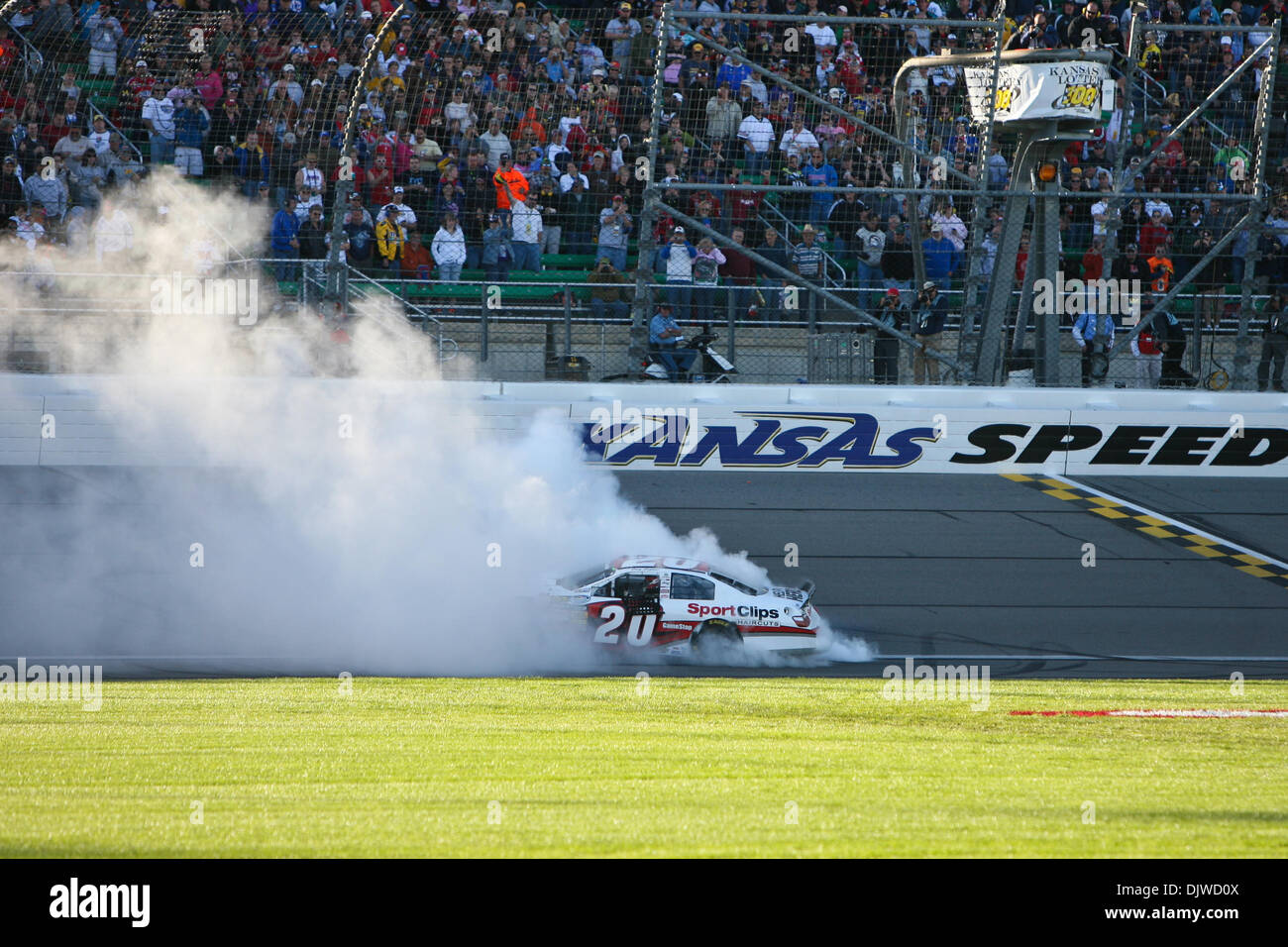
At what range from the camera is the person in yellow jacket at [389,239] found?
14828 mm

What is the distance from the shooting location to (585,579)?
1174 cm

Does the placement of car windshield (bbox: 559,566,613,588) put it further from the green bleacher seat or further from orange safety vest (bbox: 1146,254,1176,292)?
orange safety vest (bbox: 1146,254,1176,292)

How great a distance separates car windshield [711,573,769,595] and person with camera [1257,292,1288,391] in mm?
7620

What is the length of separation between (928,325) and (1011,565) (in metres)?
3.07

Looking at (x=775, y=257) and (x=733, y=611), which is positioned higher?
(x=775, y=257)

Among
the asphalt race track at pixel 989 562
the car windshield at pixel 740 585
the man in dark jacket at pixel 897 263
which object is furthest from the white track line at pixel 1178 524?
the car windshield at pixel 740 585

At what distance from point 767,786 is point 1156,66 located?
12776 mm

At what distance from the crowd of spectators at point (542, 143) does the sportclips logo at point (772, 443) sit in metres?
1.52

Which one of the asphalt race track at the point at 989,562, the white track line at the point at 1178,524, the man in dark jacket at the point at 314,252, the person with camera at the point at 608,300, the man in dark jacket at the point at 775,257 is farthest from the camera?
the person with camera at the point at 608,300

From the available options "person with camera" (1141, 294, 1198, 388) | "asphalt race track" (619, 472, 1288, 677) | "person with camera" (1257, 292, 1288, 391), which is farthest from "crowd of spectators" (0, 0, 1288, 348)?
"asphalt race track" (619, 472, 1288, 677)

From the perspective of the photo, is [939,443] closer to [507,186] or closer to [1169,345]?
[1169,345]

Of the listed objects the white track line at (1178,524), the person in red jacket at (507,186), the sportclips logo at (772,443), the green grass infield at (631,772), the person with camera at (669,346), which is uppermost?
→ the person in red jacket at (507,186)

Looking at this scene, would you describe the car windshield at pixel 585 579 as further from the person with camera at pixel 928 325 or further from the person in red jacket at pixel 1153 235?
the person in red jacket at pixel 1153 235

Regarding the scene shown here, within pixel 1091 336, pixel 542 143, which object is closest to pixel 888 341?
pixel 1091 336
